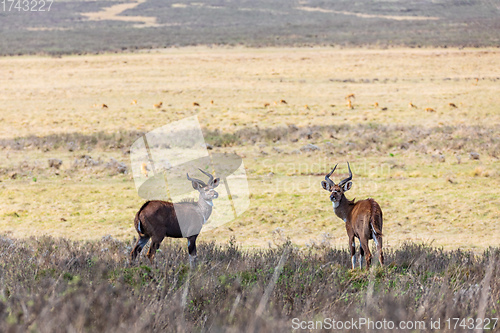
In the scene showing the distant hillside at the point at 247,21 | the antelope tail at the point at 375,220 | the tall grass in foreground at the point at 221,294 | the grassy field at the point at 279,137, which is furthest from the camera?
the distant hillside at the point at 247,21

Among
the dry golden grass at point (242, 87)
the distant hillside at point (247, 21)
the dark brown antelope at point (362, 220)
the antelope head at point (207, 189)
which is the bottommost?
the distant hillside at point (247, 21)

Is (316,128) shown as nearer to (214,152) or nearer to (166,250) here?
(214,152)

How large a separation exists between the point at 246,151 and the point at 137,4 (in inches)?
6598

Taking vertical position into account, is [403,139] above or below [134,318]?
below

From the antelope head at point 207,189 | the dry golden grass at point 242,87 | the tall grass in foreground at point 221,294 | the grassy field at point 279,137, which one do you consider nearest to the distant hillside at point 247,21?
the dry golden grass at point 242,87

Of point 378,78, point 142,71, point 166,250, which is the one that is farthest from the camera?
point 142,71

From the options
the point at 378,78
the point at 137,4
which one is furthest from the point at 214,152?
the point at 137,4

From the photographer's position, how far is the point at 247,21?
136 meters

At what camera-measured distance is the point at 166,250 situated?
28.1ft

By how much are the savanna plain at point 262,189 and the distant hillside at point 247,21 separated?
31.6 m

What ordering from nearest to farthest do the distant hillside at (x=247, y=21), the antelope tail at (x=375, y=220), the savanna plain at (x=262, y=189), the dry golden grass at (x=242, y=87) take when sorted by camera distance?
the savanna plain at (x=262, y=189) → the antelope tail at (x=375, y=220) → the dry golden grass at (x=242, y=87) → the distant hillside at (x=247, y=21)

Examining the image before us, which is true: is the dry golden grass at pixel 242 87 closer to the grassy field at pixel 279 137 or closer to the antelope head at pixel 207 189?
the grassy field at pixel 279 137

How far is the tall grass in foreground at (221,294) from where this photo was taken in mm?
4496

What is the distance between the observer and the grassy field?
13.7 m
